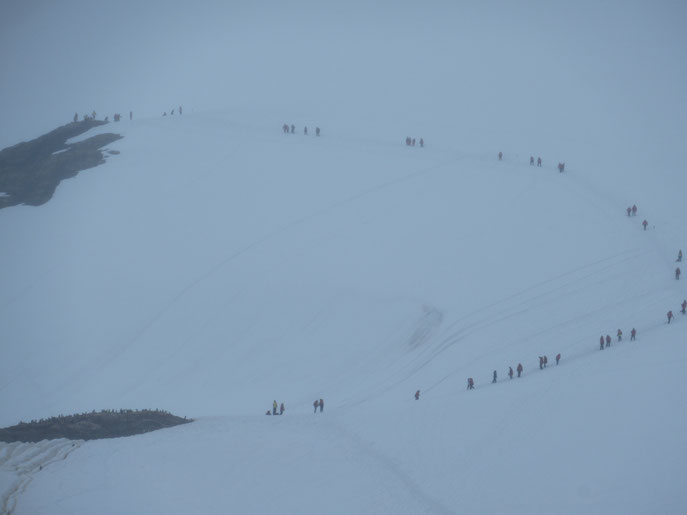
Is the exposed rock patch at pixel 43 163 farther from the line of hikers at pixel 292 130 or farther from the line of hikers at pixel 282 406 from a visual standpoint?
the line of hikers at pixel 282 406

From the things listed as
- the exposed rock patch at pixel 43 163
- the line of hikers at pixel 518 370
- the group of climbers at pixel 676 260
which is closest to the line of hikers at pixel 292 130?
the exposed rock patch at pixel 43 163

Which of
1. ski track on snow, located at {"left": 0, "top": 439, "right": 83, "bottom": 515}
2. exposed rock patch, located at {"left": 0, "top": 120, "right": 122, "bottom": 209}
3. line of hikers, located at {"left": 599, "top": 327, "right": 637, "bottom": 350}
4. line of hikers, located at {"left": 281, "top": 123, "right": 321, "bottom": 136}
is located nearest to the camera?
ski track on snow, located at {"left": 0, "top": 439, "right": 83, "bottom": 515}

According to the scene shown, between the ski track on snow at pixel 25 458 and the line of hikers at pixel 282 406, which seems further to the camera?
the line of hikers at pixel 282 406

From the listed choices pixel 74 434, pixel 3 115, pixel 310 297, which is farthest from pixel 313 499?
pixel 3 115

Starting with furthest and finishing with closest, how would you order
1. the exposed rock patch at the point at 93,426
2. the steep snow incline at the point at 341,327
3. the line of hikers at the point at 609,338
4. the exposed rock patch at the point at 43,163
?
the exposed rock patch at the point at 43,163 → the line of hikers at the point at 609,338 → the exposed rock patch at the point at 93,426 → the steep snow incline at the point at 341,327

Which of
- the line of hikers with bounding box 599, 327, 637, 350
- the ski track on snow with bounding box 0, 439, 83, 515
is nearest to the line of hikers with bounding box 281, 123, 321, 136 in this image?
the line of hikers with bounding box 599, 327, 637, 350

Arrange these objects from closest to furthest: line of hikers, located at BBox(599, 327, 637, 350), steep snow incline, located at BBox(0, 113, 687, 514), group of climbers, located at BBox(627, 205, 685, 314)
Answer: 1. steep snow incline, located at BBox(0, 113, 687, 514)
2. line of hikers, located at BBox(599, 327, 637, 350)
3. group of climbers, located at BBox(627, 205, 685, 314)

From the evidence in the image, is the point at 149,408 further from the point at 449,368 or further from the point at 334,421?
the point at 449,368

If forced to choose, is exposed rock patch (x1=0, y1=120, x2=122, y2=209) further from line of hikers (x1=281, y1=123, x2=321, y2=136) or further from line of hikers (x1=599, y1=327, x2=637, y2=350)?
line of hikers (x1=599, y1=327, x2=637, y2=350)

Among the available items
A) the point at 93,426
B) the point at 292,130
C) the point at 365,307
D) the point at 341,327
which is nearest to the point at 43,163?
the point at 292,130
